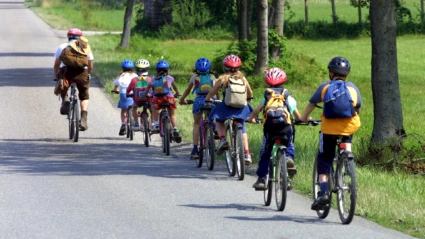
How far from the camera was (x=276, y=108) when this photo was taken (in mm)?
11000

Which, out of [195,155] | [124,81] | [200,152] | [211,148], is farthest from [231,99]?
[124,81]

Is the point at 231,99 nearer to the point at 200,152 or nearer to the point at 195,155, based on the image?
the point at 200,152

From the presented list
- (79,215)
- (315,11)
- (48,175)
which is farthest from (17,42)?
(79,215)

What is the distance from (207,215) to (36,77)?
20.7m

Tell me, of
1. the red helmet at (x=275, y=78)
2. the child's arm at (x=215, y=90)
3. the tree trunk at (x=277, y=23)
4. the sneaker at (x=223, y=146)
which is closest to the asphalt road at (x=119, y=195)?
the sneaker at (x=223, y=146)

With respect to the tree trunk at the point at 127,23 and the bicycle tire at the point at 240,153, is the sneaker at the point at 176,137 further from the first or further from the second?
the tree trunk at the point at 127,23

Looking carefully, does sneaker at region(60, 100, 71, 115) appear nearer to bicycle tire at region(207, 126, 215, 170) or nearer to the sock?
bicycle tire at region(207, 126, 215, 170)

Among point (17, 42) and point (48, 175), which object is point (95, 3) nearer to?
point (17, 42)

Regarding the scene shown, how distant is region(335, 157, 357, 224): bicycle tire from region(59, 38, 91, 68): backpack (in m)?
8.15

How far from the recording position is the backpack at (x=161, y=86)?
15.8 m

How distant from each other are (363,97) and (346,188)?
17331mm

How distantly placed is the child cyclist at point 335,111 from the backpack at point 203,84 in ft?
13.8

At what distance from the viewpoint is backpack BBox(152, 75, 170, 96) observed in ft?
51.9

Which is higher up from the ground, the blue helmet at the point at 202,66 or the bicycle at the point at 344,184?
the blue helmet at the point at 202,66
